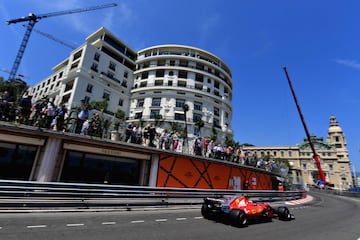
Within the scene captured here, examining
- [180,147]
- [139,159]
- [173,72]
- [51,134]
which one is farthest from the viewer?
[173,72]

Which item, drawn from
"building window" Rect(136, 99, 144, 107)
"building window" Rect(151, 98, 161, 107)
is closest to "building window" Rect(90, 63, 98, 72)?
"building window" Rect(136, 99, 144, 107)

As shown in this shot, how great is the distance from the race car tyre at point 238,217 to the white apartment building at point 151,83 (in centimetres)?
3554

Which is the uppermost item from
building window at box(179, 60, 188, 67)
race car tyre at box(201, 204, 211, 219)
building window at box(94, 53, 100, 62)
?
building window at box(179, 60, 188, 67)

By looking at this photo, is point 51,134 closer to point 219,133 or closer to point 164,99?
point 164,99

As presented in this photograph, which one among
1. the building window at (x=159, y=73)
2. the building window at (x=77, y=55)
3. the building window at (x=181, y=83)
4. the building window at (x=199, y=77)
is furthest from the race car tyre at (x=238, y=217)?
the building window at (x=77, y=55)

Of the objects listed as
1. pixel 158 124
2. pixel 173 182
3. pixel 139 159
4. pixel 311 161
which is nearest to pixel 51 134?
pixel 139 159

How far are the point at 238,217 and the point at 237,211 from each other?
24 centimetres

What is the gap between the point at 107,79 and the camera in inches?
1784

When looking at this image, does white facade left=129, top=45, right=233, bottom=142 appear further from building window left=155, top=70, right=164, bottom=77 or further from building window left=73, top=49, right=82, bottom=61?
building window left=73, top=49, right=82, bottom=61

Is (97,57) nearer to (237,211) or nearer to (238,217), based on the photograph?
(237,211)

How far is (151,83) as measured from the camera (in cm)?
5038

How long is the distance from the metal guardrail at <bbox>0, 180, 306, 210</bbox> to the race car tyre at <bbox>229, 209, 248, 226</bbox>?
3.86m

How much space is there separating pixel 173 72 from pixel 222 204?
1820 inches

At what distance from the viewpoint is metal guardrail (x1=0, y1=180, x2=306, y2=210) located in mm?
6820
